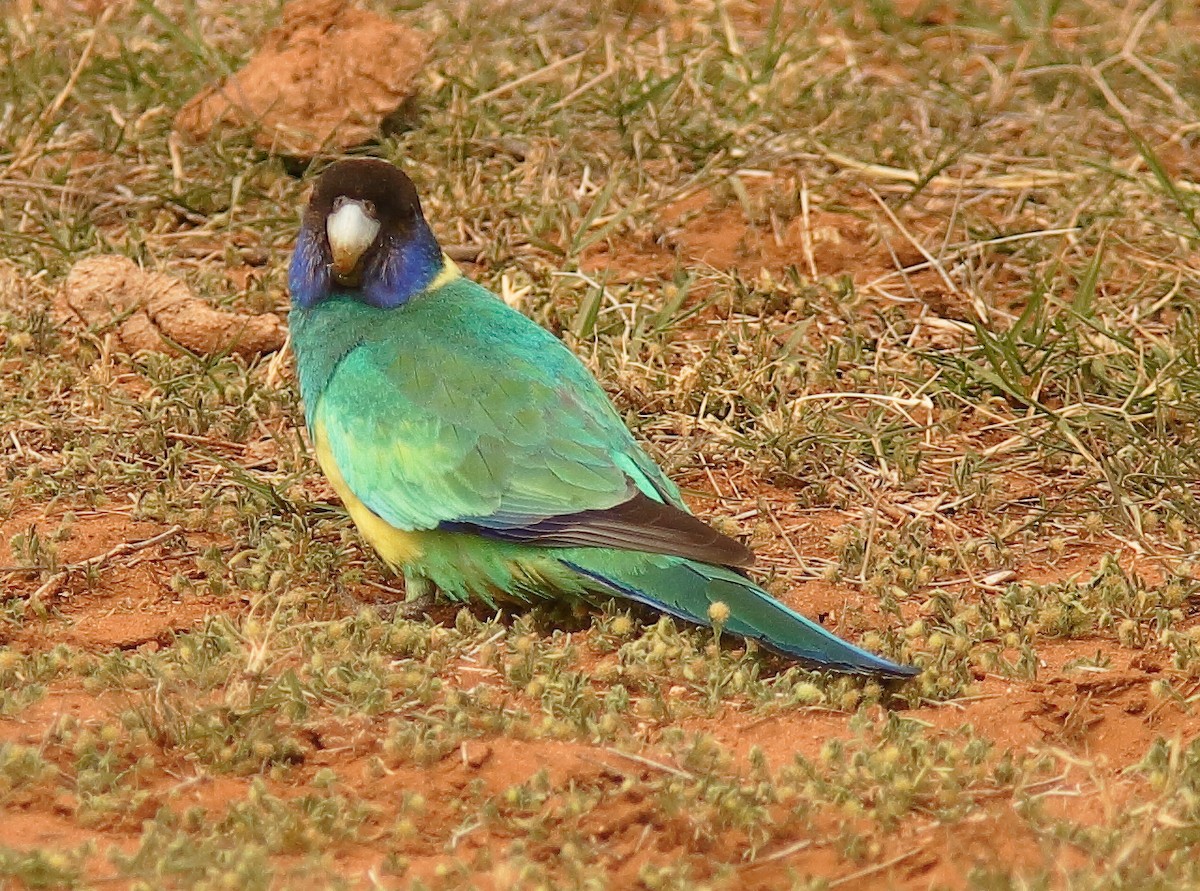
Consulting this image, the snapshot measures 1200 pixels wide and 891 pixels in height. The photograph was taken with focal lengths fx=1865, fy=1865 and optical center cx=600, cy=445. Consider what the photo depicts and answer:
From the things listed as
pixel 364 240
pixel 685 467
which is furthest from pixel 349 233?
pixel 685 467

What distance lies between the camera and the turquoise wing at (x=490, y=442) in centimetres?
373

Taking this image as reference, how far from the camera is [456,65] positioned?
6320mm

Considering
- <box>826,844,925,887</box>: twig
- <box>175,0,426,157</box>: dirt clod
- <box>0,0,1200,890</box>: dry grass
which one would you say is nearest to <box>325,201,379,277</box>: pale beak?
<box>0,0,1200,890</box>: dry grass

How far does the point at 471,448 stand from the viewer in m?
3.90

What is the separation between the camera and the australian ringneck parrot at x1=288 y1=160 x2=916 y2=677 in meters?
3.65

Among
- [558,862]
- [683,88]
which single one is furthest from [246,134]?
[558,862]

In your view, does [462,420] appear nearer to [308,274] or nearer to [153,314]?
[308,274]

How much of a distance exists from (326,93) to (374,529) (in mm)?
2382

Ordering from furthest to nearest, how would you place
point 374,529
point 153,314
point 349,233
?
point 153,314
point 349,233
point 374,529

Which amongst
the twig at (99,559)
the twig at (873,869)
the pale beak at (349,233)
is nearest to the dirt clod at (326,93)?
the pale beak at (349,233)

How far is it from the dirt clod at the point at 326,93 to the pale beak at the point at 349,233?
1.74 metres

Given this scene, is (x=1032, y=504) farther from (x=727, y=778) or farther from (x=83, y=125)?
(x=83, y=125)

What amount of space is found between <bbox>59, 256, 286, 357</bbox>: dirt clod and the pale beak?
962mm

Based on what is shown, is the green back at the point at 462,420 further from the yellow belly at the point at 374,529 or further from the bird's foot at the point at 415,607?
the bird's foot at the point at 415,607
